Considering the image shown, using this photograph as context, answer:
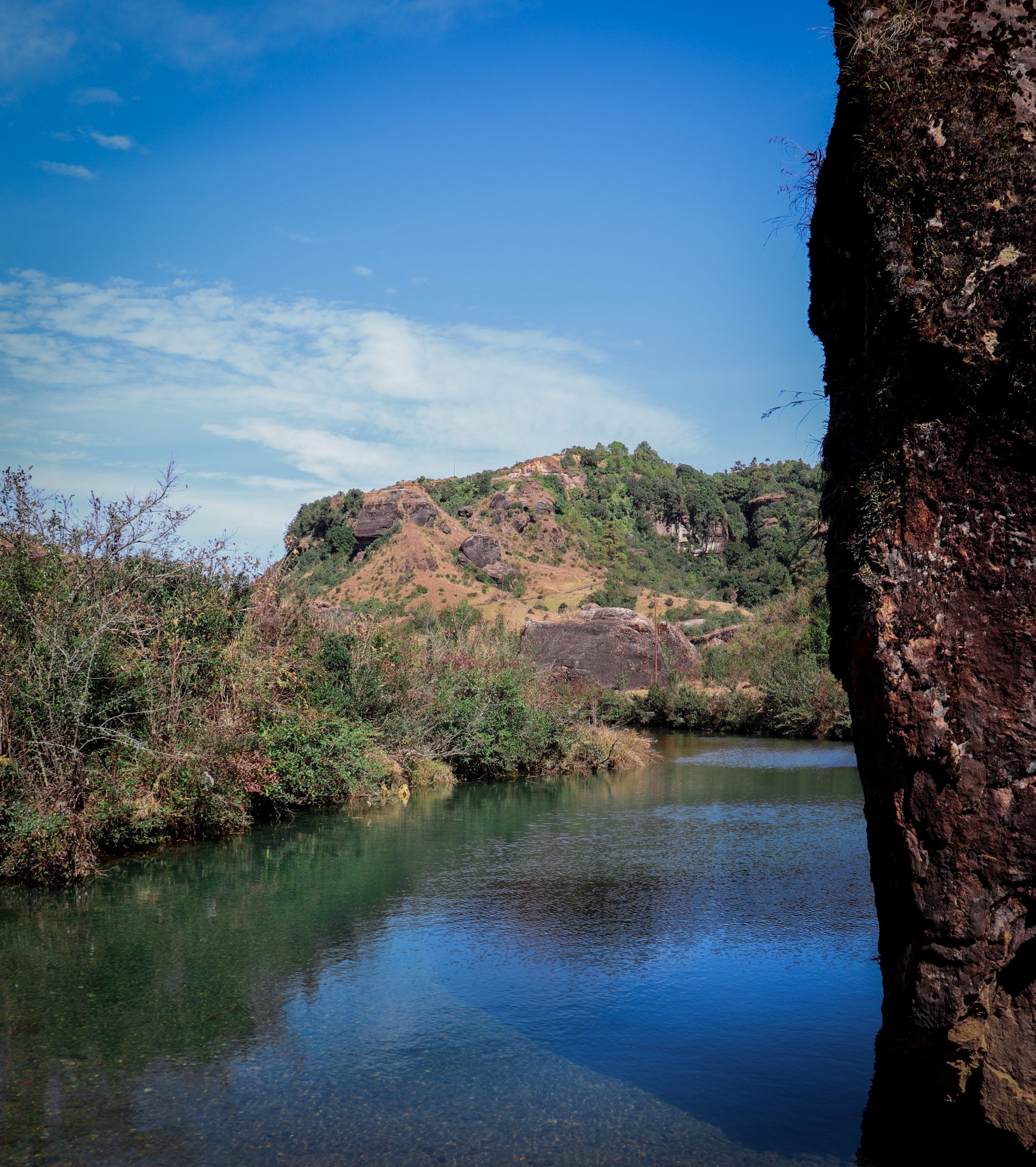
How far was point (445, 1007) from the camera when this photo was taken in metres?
6.65

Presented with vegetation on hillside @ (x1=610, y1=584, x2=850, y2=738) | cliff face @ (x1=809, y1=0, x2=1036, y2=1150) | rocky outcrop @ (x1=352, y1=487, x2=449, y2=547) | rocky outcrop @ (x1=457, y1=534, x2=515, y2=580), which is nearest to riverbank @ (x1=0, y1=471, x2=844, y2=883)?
vegetation on hillside @ (x1=610, y1=584, x2=850, y2=738)

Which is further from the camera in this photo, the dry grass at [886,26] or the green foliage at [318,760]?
the green foliage at [318,760]

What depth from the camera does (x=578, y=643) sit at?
3662 centimetres

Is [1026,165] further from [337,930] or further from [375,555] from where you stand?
[375,555]

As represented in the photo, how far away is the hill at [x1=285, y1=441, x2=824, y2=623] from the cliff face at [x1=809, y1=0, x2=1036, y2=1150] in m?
47.4

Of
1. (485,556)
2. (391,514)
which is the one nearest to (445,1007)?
(485,556)

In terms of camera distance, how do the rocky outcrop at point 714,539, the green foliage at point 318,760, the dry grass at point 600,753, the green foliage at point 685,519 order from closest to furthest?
the green foliage at point 318,760 → the dry grass at point 600,753 → the green foliage at point 685,519 → the rocky outcrop at point 714,539

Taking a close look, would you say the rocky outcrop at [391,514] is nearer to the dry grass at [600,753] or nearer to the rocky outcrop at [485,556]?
the rocky outcrop at [485,556]

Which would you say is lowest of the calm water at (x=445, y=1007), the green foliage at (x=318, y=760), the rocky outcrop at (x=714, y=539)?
the calm water at (x=445, y=1007)

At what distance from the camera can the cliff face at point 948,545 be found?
4094mm

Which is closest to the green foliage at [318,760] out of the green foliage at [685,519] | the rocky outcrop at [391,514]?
the green foliage at [685,519]

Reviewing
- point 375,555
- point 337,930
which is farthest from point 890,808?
point 375,555

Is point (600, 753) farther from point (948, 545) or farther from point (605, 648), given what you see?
point (948, 545)

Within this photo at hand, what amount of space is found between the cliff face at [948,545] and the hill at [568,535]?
47398 mm
